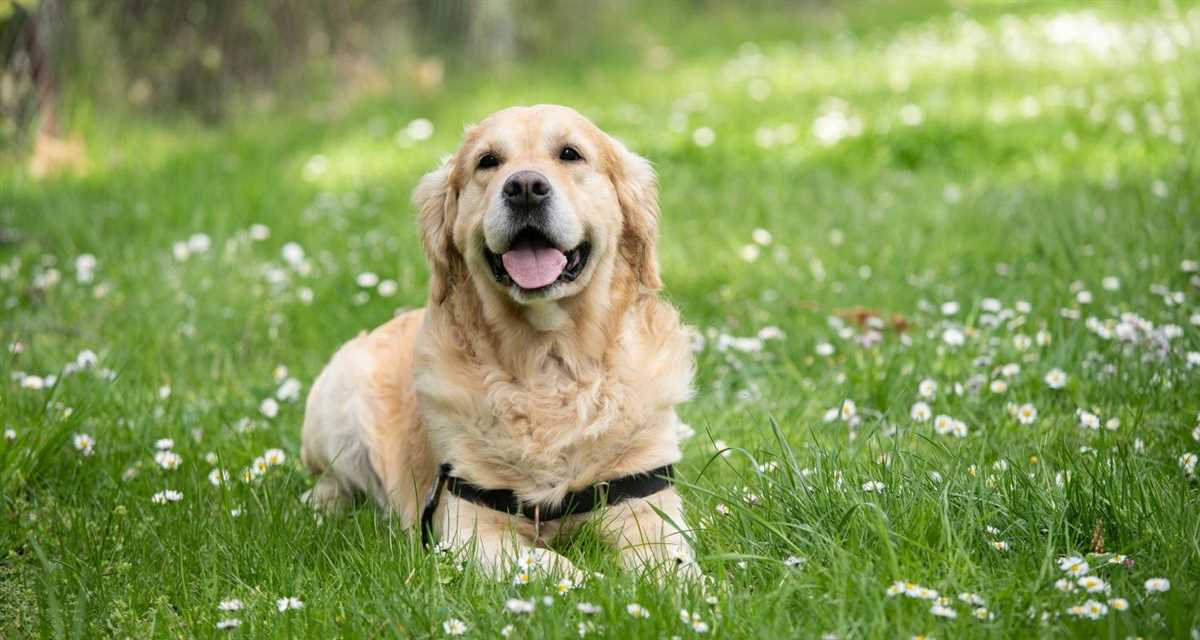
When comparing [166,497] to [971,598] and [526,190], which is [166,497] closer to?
[526,190]

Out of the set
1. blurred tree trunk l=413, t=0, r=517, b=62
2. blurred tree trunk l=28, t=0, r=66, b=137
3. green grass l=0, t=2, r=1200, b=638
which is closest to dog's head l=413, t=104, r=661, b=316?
green grass l=0, t=2, r=1200, b=638

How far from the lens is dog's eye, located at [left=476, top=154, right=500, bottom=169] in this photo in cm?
338

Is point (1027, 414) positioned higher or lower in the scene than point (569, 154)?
lower

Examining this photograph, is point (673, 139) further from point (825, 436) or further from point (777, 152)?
point (825, 436)

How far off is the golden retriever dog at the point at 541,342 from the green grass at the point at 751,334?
196 mm

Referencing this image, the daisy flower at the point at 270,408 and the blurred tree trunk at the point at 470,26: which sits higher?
the blurred tree trunk at the point at 470,26

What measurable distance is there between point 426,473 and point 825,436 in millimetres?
1232

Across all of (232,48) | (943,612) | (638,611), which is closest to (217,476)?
(638,611)

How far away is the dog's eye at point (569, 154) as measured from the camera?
3.38 meters

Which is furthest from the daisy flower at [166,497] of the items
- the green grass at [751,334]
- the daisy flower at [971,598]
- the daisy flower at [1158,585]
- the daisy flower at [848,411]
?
the daisy flower at [1158,585]

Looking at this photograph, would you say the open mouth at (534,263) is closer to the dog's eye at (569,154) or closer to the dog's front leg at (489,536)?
the dog's eye at (569,154)

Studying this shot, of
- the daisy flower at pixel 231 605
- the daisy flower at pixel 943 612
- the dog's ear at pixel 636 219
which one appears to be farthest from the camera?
the dog's ear at pixel 636 219

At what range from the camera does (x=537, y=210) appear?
3.15 meters

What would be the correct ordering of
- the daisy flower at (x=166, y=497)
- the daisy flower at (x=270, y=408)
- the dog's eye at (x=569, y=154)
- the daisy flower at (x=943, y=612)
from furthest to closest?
1. the daisy flower at (x=270, y=408)
2. the dog's eye at (x=569, y=154)
3. the daisy flower at (x=166, y=497)
4. the daisy flower at (x=943, y=612)
